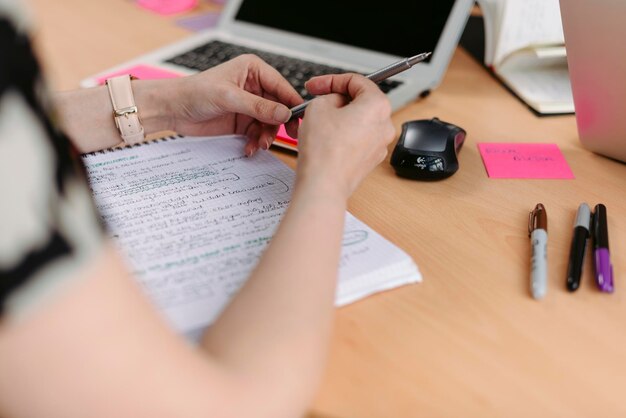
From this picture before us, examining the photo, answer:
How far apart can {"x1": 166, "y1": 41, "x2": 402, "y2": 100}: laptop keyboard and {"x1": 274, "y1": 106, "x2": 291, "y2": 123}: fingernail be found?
180mm

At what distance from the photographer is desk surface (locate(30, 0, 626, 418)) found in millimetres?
477

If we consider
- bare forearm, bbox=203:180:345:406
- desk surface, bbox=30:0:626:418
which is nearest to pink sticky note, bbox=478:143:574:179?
desk surface, bbox=30:0:626:418

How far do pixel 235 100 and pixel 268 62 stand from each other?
0.31 m

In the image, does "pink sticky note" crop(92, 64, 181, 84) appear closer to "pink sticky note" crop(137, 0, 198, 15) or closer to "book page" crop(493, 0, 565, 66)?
"pink sticky note" crop(137, 0, 198, 15)

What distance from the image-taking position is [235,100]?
2.49ft

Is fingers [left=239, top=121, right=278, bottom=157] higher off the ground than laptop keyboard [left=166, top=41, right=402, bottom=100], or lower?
lower

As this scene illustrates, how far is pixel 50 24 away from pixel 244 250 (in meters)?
0.98

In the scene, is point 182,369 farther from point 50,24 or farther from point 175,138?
point 50,24

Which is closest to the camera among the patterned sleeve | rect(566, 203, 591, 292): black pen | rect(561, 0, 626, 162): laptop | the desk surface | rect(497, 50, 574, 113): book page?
the patterned sleeve

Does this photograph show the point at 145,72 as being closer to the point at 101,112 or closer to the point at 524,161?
the point at 101,112

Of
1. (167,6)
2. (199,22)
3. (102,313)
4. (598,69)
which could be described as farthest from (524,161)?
(167,6)

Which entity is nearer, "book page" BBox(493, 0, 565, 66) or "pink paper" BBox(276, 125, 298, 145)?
"pink paper" BBox(276, 125, 298, 145)

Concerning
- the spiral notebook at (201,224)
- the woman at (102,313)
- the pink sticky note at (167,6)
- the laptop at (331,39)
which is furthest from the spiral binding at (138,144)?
the pink sticky note at (167,6)

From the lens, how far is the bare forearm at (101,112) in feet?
2.56
